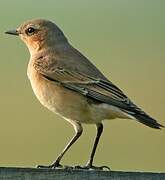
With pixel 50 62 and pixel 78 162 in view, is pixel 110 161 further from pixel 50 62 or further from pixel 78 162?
pixel 50 62

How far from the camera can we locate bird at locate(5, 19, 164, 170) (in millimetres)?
7398

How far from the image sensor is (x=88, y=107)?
7652mm

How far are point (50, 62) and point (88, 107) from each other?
2.65 feet

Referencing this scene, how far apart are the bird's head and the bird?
0.27 m

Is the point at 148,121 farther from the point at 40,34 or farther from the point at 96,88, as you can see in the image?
the point at 40,34

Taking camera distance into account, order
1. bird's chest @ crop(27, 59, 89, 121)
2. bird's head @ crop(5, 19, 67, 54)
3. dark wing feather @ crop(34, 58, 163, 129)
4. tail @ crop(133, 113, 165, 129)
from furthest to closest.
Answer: bird's head @ crop(5, 19, 67, 54)
bird's chest @ crop(27, 59, 89, 121)
dark wing feather @ crop(34, 58, 163, 129)
tail @ crop(133, 113, 165, 129)

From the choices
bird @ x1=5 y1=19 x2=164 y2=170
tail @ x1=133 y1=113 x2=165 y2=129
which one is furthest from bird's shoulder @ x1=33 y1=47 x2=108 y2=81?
tail @ x1=133 y1=113 x2=165 y2=129

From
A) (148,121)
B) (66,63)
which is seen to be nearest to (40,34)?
(66,63)

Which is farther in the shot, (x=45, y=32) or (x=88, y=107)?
(x=45, y=32)

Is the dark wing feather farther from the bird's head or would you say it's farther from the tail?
the bird's head

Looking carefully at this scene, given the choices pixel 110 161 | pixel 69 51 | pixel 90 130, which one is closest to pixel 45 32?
pixel 69 51

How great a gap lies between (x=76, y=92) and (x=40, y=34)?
1.38 m

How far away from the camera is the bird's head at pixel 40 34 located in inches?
347

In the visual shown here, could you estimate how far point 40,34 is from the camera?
8.90 m
